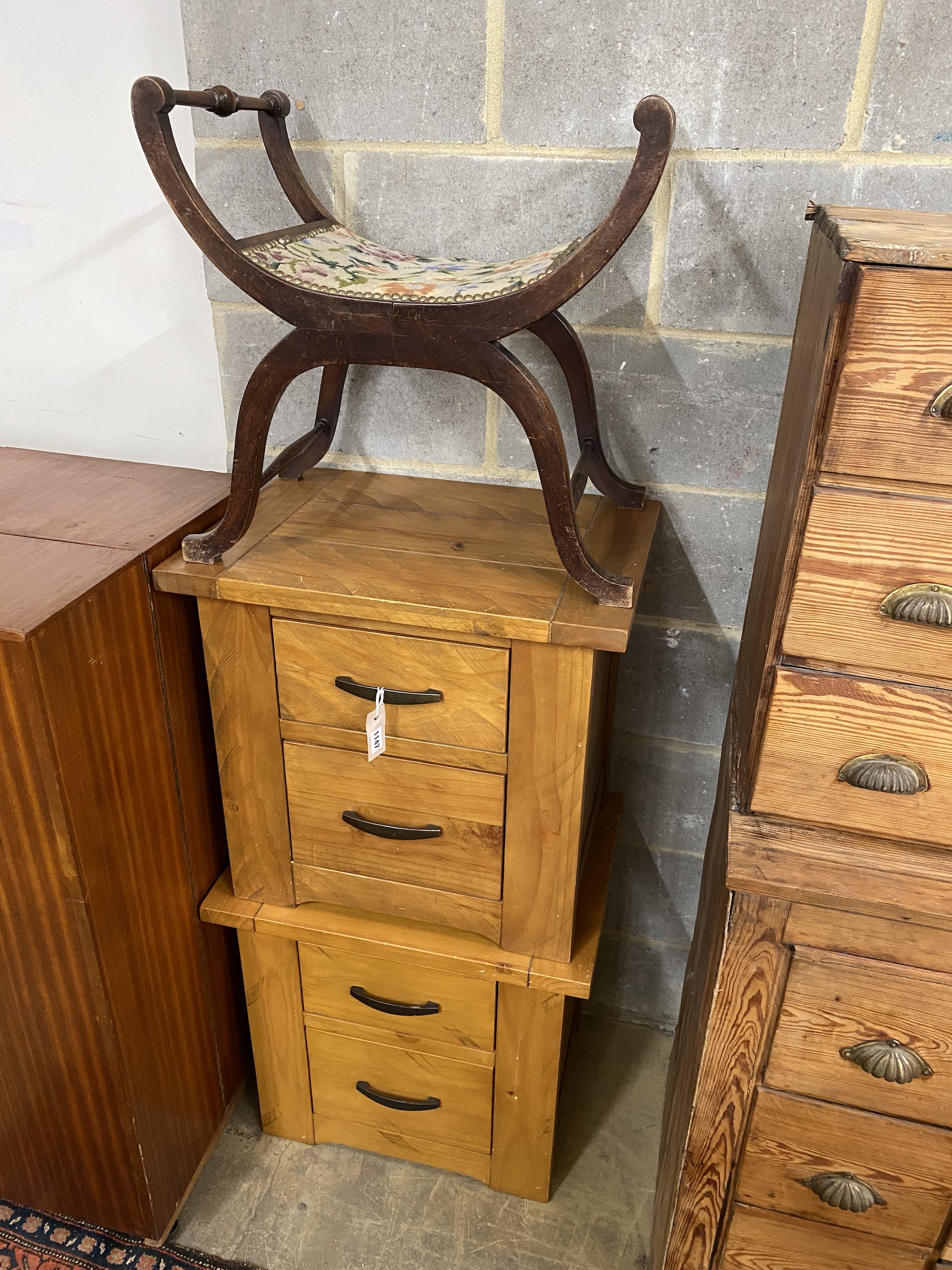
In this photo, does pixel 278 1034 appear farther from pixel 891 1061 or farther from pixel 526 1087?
pixel 891 1061

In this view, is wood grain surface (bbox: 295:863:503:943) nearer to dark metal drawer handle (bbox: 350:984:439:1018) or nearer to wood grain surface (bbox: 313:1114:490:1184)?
dark metal drawer handle (bbox: 350:984:439:1018)

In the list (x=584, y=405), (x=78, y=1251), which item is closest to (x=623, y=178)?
(x=584, y=405)

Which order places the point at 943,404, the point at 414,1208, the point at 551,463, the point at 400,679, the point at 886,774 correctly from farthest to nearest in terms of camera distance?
the point at 414,1208
the point at 400,679
the point at 551,463
the point at 886,774
the point at 943,404

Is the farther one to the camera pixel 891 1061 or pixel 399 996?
pixel 399 996

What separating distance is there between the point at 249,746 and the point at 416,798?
0.76ft

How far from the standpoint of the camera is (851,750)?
0.85 m

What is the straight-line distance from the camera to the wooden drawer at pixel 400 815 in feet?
3.65

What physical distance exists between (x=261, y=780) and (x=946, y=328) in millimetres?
920

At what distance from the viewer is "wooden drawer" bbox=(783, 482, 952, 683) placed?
750 mm

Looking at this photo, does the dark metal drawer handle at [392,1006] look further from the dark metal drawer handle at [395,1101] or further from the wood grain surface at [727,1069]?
the wood grain surface at [727,1069]

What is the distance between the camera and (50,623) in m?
0.91

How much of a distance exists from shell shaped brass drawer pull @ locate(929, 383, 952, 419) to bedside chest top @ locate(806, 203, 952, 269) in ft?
0.30

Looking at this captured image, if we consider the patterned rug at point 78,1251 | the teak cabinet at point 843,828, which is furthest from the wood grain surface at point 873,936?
the patterned rug at point 78,1251

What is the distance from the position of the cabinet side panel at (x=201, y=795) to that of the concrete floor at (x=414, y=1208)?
0.47 ft
